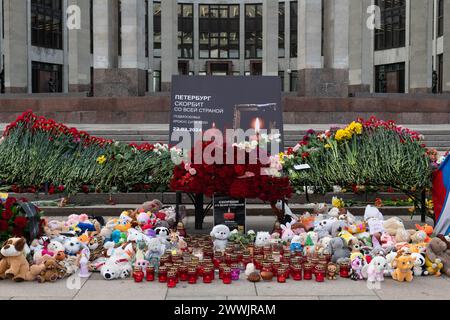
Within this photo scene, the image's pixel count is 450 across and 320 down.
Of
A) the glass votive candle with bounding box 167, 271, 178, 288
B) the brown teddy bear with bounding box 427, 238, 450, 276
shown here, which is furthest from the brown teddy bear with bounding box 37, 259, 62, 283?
the brown teddy bear with bounding box 427, 238, 450, 276

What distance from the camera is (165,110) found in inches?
990

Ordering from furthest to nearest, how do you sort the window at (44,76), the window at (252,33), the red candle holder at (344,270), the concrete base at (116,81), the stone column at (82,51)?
the window at (252,33) < the window at (44,76) < the stone column at (82,51) < the concrete base at (116,81) < the red candle holder at (344,270)

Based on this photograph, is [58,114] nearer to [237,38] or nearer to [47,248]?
[47,248]

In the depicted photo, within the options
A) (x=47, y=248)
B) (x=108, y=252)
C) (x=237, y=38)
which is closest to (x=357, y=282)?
(x=108, y=252)

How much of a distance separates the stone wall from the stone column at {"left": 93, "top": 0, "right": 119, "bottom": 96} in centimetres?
291

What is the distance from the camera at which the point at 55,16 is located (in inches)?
2259

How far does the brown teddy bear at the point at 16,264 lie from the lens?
6.86m

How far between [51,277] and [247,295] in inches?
90.5

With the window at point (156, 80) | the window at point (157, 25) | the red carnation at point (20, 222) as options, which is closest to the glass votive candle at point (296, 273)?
the red carnation at point (20, 222)

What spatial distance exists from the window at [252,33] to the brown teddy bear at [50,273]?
2426 inches

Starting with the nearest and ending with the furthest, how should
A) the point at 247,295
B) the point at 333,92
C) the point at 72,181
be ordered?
the point at 247,295 → the point at 72,181 → the point at 333,92

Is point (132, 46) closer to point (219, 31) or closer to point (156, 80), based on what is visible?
point (156, 80)

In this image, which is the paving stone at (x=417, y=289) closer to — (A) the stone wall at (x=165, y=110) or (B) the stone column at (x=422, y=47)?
(A) the stone wall at (x=165, y=110)

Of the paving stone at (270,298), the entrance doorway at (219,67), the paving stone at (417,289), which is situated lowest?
the paving stone at (417,289)
